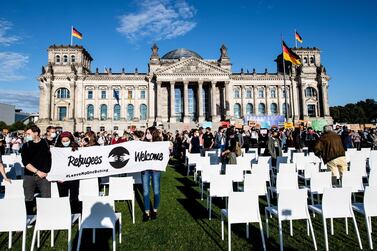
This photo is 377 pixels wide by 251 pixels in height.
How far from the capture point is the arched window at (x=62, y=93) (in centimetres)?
6069

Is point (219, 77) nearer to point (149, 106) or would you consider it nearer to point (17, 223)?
point (149, 106)

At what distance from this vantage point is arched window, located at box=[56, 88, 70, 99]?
60688mm

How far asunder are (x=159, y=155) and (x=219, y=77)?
5358 centimetres

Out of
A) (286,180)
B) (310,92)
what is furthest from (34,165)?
(310,92)

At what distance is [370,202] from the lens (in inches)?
207

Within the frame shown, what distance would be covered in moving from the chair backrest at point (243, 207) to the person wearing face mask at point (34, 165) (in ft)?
14.9

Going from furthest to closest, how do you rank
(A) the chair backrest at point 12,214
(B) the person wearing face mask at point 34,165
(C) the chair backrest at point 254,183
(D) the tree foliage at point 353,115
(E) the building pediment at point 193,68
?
(D) the tree foliage at point 353,115 < (E) the building pediment at point 193,68 < (C) the chair backrest at point 254,183 < (B) the person wearing face mask at point 34,165 < (A) the chair backrest at point 12,214

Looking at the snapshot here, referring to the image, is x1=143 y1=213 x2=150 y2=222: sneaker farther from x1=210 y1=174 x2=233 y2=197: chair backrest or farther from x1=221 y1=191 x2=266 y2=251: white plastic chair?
x1=221 y1=191 x2=266 y2=251: white plastic chair

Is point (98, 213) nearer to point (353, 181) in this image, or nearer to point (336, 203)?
point (336, 203)

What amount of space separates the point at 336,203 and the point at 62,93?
65.0 meters

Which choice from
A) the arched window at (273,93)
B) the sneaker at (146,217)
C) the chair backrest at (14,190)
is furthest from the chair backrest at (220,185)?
the arched window at (273,93)

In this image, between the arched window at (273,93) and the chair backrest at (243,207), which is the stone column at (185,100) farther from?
the chair backrest at (243,207)

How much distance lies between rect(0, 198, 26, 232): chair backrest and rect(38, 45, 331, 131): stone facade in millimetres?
50642

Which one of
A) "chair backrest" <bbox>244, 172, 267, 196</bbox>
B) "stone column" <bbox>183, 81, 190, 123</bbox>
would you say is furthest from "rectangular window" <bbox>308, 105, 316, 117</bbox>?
"chair backrest" <bbox>244, 172, 267, 196</bbox>
